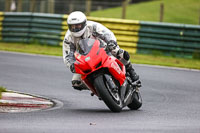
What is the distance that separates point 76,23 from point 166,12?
1042 inches

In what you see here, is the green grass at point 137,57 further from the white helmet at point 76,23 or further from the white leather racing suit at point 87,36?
the white helmet at point 76,23

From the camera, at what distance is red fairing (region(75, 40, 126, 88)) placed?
26.1 ft

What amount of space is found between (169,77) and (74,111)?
5.46m

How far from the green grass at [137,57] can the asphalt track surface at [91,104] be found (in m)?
1.43

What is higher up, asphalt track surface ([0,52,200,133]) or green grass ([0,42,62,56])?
asphalt track surface ([0,52,200,133])

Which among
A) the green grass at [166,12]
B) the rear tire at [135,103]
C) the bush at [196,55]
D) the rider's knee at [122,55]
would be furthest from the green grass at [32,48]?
the green grass at [166,12]

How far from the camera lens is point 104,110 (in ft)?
28.9

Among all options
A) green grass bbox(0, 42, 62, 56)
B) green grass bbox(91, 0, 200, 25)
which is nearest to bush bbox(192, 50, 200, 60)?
green grass bbox(0, 42, 62, 56)

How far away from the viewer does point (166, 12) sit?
34.2 m

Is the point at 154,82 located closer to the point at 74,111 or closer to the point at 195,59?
the point at 74,111

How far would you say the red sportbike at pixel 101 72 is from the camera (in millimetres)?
7949

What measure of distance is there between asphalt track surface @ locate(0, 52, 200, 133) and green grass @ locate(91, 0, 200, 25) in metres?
15.0

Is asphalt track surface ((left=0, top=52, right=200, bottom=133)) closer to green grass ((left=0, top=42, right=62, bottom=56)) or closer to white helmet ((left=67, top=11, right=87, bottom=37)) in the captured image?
white helmet ((left=67, top=11, right=87, bottom=37))

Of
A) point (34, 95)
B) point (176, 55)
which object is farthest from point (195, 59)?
point (34, 95)
